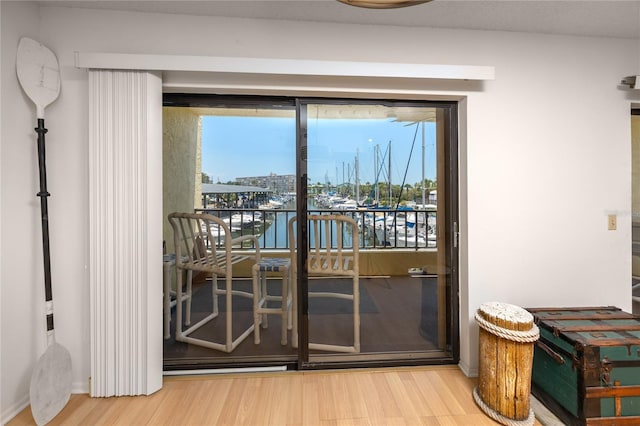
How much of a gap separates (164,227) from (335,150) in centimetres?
134

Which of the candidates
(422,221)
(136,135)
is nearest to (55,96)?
(136,135)

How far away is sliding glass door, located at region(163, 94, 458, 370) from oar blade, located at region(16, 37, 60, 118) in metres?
0.62

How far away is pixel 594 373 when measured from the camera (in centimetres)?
150

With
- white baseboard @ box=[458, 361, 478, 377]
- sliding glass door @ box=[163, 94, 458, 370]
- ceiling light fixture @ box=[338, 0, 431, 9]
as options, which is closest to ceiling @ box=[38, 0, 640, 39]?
sliding glass door @ box=[163, 94, 458, 370]

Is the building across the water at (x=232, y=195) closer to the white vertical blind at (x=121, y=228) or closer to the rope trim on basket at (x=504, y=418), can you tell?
the white vertical blind at (x=121, y=228)

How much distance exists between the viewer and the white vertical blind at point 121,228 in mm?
Result: 1772

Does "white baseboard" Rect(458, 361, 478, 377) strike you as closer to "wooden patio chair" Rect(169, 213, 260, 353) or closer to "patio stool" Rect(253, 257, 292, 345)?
"patio stool" Rect(253, 257, 292, 345)

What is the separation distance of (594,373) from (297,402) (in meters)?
1.62

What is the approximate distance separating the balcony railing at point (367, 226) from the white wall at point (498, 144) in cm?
30

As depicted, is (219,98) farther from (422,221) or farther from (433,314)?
(433,314)

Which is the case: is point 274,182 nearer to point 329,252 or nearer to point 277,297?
point 329,252

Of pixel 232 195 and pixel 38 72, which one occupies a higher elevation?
pixel 38 72

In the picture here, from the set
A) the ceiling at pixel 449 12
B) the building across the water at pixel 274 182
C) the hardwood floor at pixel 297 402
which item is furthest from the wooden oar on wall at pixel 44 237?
the building across the water at pixel 274 182

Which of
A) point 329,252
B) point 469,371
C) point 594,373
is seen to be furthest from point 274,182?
point 594,373
